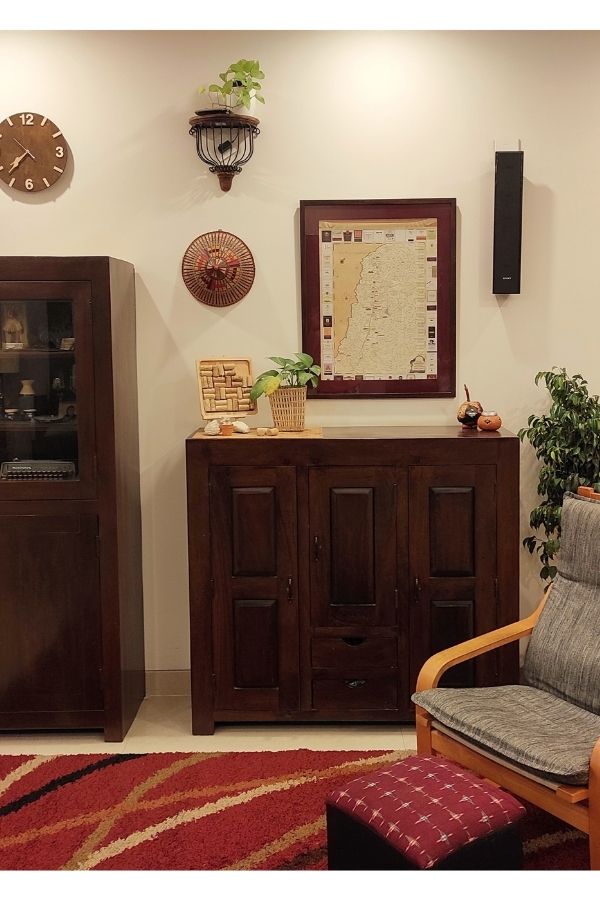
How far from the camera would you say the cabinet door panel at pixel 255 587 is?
12.2 ft

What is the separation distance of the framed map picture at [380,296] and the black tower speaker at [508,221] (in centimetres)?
18

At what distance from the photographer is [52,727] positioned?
12.3ft

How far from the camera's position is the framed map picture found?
13.2 ft

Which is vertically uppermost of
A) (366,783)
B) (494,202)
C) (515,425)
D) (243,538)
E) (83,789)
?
(494,202)

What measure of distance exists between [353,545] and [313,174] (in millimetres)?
1565

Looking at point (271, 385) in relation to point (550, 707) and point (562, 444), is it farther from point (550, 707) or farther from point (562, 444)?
point (550, 707)

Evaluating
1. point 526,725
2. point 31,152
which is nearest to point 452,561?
point 526,725

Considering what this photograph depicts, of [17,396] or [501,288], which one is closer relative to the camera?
[17,396]

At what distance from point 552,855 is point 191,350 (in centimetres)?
241

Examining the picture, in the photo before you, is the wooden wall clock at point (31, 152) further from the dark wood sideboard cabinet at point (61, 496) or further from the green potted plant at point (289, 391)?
the green potted plant at point (289, 391)

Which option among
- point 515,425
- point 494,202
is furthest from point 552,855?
point 494,202

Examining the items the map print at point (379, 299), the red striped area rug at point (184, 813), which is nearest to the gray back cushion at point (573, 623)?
the red striped area rug at point (184, 813)

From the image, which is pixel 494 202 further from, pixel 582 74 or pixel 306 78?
pixel 306 78

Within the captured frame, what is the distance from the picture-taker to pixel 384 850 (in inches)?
90.1
